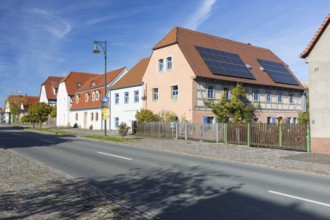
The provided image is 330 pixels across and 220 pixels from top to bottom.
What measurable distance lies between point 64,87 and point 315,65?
164 feet

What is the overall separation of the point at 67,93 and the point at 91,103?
1194 cm

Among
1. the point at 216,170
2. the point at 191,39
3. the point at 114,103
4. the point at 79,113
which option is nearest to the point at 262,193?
the point at 216,170

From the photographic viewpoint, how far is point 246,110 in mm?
32594

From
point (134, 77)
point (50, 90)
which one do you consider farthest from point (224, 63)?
point (50, 90)

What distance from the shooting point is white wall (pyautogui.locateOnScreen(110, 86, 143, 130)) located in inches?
1514

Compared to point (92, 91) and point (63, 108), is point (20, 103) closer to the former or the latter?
point (63, 108)

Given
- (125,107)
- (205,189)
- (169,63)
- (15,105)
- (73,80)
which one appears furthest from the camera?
(15,105)

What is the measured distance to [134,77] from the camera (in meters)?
41.0

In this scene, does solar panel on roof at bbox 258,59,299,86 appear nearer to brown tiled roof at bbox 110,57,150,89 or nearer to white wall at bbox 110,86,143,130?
brown tiled roof at bbox 110,57,150,89

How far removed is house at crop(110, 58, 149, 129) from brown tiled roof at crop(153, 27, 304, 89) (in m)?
6.13

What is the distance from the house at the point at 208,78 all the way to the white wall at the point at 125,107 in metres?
1.87

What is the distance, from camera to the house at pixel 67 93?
58188mm

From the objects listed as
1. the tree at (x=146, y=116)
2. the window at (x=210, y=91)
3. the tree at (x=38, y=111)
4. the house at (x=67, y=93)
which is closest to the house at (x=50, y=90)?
the house at (x=67, y=93)

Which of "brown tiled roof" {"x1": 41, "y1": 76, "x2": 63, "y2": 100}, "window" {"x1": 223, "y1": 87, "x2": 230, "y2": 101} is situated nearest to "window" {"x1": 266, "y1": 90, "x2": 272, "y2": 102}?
"window" {"x1": 223, "y1": 87, "x2": 230, "y2": 101}
